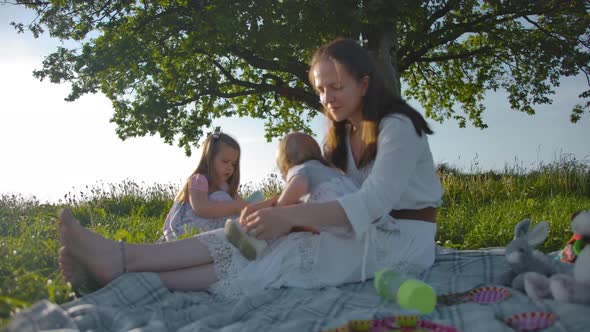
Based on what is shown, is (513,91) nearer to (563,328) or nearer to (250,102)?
(250,102)

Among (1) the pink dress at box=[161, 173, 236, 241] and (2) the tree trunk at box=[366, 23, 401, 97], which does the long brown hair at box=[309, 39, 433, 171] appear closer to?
(1) the pink dress at box=[161, 173, 236, 241]

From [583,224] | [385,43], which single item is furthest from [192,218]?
[385,43]

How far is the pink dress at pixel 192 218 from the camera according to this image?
4.77 metres

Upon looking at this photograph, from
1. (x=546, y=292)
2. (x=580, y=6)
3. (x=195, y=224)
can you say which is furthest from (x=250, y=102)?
(x=546, y=292)

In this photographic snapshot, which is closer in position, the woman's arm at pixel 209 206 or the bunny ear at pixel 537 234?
the bunny ear at pixel 537 234

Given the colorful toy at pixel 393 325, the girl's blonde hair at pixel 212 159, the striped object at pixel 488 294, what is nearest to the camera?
the colorful toy at pixel 393 325

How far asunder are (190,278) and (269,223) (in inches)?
26.6

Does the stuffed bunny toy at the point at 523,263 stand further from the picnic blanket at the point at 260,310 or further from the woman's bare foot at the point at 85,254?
the woman's bare foot at the point at 85,254

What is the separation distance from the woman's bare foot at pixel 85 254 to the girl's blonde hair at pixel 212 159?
2114 mm

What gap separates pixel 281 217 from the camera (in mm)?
Result: 2619

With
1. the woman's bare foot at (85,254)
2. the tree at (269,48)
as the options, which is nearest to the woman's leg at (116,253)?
the woman's bare foot at (85,254)

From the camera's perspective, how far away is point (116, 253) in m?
2.86

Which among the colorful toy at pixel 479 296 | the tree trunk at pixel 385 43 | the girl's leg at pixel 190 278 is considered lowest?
the colorful toy at pixel 479 296

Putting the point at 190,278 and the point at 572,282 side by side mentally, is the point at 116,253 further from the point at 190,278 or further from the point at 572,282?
the point at 572,282
